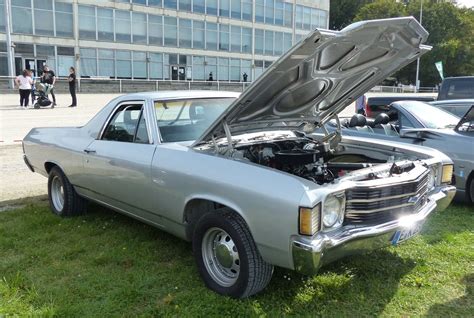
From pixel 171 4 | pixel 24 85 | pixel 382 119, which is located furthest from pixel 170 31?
pixel 382 119

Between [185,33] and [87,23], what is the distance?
8413 mm

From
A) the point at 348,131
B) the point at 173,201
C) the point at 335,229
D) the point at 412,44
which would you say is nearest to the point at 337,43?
the point at 412,44

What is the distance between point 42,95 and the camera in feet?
62.4

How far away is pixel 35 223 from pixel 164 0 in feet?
114

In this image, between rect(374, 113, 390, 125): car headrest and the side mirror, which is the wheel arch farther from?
rect(374, 113, 390, 125): car headrest

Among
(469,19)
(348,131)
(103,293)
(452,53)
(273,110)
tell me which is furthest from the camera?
(469,19)

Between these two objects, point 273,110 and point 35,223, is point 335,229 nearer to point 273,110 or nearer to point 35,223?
point 273,110

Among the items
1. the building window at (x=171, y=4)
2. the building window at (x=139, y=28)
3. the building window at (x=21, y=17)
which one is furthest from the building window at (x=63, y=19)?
the building window at (x=171, y=4)

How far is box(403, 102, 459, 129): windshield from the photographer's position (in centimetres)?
629

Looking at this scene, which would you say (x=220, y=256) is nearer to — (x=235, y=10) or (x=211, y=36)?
(x=211, y=36)

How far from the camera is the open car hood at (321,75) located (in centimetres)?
328

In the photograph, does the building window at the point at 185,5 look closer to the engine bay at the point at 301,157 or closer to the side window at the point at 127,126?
the side window at the point at 127,126

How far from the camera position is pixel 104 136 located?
4.82 metres

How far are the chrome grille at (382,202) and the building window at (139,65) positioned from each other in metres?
35.4
